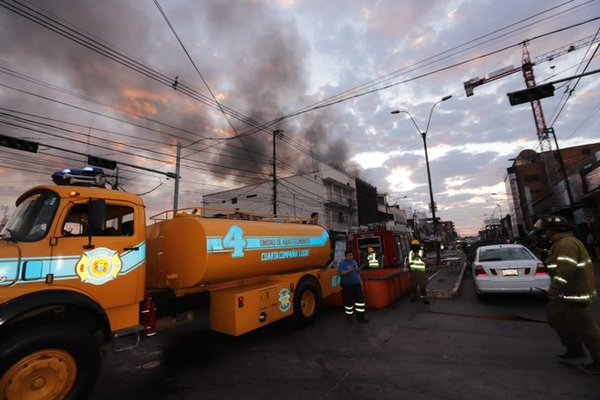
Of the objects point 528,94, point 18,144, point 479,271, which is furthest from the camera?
point 18,144

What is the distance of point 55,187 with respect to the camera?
4.28 metres

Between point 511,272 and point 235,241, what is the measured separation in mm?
7268

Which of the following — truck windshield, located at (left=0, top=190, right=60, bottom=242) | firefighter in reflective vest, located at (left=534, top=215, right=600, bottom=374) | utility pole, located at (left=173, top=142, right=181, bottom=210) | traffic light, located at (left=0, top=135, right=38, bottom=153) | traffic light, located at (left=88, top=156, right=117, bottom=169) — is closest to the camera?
truck windshield, located at (left=0, top=190, right=60, bottom=242)

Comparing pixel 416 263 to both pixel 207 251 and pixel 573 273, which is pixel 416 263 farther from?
pixel 207 251

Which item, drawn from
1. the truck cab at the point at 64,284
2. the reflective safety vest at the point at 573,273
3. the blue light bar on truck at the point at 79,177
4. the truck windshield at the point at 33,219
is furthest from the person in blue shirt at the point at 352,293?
the truck windshield at the point at 33,219

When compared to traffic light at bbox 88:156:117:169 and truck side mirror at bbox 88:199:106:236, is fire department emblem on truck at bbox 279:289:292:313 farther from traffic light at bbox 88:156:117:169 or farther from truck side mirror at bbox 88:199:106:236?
traffic light at bbox 88:156:117:169

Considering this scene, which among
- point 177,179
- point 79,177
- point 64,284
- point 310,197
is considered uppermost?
point 310,197

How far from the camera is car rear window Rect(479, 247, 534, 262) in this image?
8.60 m

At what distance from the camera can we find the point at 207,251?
5383 mm

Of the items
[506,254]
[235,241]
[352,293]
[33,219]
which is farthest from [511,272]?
[33,219]

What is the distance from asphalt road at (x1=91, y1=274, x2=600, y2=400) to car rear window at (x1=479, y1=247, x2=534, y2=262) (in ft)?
4.78

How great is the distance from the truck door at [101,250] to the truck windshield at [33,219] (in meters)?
0.15

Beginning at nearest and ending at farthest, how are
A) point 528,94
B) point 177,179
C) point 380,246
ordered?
point 528,94 → point 177,179 → point 380,246

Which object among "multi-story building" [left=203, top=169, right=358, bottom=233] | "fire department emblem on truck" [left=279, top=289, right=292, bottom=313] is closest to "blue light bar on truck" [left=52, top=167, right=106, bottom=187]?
"fire department emblem on truck" [left=279, top=289, right=292, bottom=313]
